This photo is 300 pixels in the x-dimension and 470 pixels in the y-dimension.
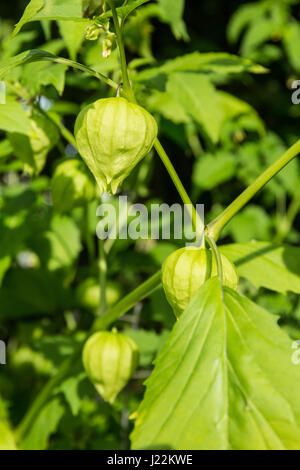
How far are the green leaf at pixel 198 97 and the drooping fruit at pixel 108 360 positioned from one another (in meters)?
0.49

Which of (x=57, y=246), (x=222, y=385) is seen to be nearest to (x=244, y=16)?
(x=57, y=246)

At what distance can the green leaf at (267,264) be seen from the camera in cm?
97

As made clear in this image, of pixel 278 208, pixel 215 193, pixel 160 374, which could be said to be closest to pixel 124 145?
pixel 160 374

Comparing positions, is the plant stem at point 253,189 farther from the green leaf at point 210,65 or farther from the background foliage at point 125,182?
the green leaf at point 210,65

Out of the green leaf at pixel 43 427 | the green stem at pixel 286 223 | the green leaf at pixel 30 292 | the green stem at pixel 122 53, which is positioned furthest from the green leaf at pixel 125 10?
the green stem at pixel 286 223

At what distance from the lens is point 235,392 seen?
0.56 metres

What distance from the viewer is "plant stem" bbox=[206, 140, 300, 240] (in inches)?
28.4

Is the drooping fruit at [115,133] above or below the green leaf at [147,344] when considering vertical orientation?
above

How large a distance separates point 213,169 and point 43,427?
1116 millimetres

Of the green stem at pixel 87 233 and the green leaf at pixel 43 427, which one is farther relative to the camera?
the green stem at pixel 87 233

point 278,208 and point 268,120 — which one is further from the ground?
point 268,120

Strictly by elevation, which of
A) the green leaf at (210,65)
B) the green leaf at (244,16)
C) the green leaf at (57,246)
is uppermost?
the green leaf at (244,16)

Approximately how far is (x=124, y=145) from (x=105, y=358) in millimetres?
416

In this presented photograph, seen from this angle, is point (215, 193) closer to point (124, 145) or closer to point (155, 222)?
point (155, 222)
